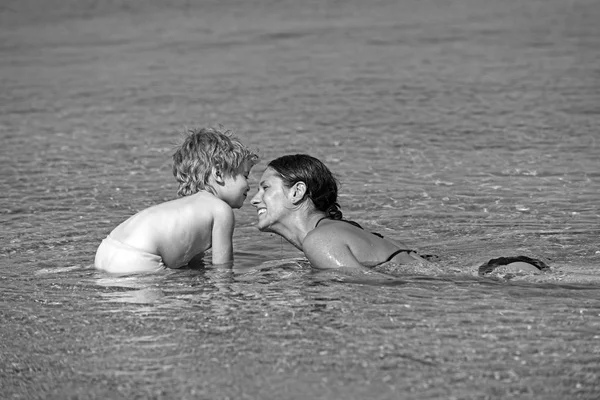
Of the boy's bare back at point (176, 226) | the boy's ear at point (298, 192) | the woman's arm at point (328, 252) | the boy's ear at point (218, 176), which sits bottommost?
the woman's arm at point (328, 252)

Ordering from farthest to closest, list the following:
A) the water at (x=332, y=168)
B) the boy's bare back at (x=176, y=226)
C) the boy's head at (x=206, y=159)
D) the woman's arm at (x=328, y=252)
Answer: the boy's head at (x=206, y=159) < the boy's bare back at (x=176, y=226) < the woman's arm at (x=328, y=252) < the water at (x=332, y=168)

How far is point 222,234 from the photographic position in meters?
6.36

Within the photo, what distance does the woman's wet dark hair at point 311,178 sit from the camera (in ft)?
20.9

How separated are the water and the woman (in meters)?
0.16

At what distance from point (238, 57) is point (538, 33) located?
14.8 feet

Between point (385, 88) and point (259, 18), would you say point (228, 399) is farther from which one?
point (259, 18)

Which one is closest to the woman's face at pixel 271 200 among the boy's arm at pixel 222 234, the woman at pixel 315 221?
the woman at pixel 315 221

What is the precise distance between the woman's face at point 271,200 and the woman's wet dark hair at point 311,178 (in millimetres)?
43

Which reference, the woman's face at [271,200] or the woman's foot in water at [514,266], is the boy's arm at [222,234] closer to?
the woman's face at [271,200]

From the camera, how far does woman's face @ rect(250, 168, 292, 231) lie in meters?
6.37

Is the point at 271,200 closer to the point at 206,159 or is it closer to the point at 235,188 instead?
the point at 235,188

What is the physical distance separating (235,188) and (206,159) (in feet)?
0.87

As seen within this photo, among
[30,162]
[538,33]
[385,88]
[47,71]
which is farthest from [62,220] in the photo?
[538,33]

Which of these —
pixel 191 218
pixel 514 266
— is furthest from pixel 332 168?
pixel 514 266
